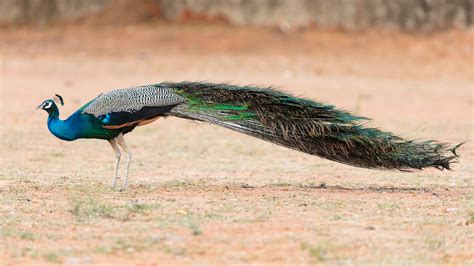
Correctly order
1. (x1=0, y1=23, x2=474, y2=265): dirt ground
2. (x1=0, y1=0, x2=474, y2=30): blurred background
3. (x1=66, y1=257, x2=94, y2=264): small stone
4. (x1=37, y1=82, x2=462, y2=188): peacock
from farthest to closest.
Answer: (x1=0, y1=0, x2=474, y2=30): blurred background < (x1=37, y1=82, x2=462, y2=188): peacock < (x1=0, y1=23, x2=474, y2=265): dirt ground < (x1=66, y1=257, x2=94, y2=264): small stone

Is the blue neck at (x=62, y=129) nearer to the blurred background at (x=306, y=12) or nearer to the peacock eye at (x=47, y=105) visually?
the peacock eye at (x=47, y=105)

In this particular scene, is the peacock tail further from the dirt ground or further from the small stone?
the small stone

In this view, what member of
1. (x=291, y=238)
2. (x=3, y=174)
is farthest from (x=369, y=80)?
(x=291, y=238)

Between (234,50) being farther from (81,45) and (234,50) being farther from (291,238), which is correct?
(291,238)

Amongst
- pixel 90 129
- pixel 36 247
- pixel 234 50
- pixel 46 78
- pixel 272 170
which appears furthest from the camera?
pixel 234 50

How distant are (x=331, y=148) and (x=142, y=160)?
2962 mm

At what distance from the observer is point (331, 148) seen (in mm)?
8086

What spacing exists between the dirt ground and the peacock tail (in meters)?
0.32

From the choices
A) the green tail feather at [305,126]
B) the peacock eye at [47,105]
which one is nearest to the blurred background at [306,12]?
the green tail feather at [305,126]

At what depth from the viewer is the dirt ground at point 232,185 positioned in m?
6.26

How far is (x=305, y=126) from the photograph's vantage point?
810 cm

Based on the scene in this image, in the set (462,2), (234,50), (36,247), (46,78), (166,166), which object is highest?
(462,2)

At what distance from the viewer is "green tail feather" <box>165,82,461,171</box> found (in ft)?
26.2

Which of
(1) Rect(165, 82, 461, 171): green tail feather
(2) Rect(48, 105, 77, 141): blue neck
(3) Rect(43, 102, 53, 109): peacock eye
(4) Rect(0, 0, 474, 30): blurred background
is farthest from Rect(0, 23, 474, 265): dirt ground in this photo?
(4) Rect(0, 0, 474, 30): blurred background
